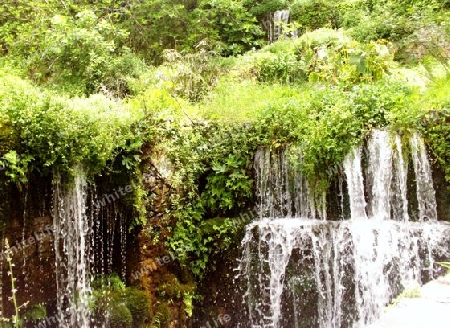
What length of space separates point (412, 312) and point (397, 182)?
14.5 ft

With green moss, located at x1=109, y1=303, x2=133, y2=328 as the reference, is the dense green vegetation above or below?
above

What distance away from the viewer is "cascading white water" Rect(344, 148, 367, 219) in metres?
6.45

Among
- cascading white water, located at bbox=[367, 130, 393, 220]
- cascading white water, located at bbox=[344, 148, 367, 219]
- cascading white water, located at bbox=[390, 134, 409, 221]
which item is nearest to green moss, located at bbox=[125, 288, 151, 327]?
cascading white water, located at bbox=[344, 148, 367, 219]

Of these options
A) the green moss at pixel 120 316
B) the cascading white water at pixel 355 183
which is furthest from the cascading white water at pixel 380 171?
the green moss at pixel 120 316

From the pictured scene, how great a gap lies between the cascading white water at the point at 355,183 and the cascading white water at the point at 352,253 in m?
0.01

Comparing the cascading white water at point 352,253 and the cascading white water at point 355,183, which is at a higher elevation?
the cascading white water at point 355,183

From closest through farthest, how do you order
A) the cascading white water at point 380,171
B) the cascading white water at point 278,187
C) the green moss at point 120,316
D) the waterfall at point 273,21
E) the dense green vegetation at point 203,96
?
the dense green vegetation at point 203,96
the green moss at point 120,316
the cascading white water at point 380,171
the cascading white water at point 278,187
the waterfall at point 273,21

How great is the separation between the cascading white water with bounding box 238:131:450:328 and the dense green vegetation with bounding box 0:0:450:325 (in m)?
0.37

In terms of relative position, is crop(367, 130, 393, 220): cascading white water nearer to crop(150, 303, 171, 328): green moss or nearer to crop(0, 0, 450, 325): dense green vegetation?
crop(0, 0, 450, 325): dense green vegetation

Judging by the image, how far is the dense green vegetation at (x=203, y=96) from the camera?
599 centimetres

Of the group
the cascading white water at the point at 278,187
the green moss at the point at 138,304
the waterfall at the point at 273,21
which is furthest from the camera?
the waterfall at the point at 273,21

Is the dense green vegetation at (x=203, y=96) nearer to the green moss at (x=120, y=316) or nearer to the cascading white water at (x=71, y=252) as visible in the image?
the green moss at (x=120, y=316)

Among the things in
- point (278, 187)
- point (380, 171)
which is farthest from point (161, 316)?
point (380, 171)

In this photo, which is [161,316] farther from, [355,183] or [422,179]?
[422,179]
